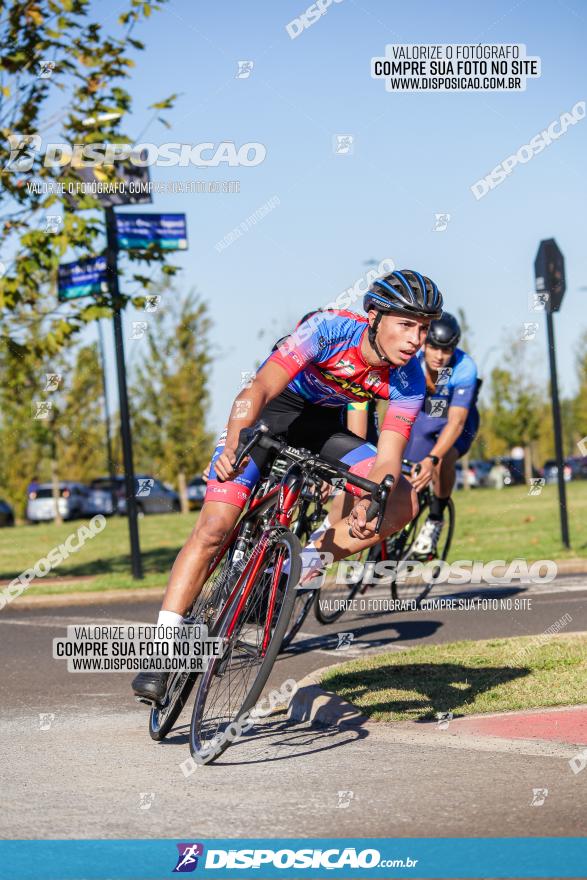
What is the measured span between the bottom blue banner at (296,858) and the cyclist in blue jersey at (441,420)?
17.9 ft

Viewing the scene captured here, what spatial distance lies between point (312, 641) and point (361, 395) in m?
3.44

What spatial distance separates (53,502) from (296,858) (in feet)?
157

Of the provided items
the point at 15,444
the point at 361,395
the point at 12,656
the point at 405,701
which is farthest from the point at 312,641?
the point at 15,444

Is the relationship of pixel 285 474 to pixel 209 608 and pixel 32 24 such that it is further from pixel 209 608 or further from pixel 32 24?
pixel 32 24

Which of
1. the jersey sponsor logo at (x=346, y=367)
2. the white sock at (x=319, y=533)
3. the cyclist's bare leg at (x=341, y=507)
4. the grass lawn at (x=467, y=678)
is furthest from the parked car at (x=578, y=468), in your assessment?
the jersey sponsor logo at (x=346, y=367)

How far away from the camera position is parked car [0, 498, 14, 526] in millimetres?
51219

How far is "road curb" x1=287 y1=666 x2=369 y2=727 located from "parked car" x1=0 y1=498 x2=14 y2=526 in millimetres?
46220

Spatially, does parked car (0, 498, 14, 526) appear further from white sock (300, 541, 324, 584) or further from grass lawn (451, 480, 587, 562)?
white sock (300, 541, 324, 584)

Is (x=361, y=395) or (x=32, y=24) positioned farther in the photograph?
(x=32, y=24)

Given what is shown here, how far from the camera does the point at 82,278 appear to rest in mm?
13719

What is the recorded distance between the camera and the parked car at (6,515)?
168ft

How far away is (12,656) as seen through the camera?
8695 mm

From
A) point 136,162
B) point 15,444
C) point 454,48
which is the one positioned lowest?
point 15,444

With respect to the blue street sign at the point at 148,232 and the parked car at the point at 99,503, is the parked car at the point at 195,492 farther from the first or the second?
the blue street sign at the point at 148,232
